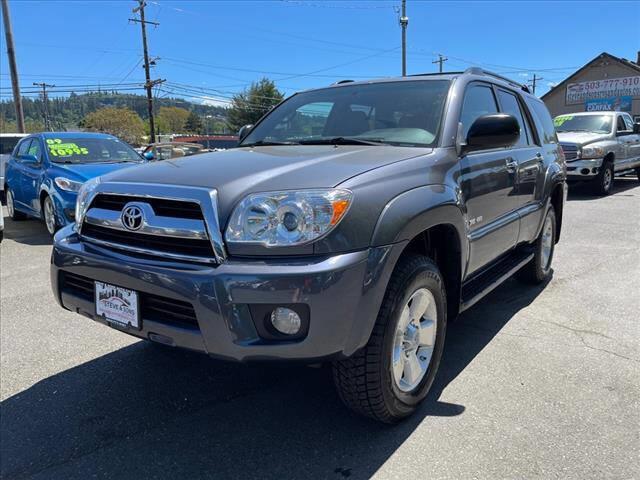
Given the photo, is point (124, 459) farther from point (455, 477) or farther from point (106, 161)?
point (106, 161)

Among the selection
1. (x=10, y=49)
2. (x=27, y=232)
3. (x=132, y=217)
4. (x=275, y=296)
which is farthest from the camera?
(x=10, y=49)

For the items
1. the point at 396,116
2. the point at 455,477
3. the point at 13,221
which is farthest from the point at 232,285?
the point at 13,221

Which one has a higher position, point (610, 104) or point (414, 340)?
point (610, 104)

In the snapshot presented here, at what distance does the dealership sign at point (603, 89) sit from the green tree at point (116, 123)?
4637cm

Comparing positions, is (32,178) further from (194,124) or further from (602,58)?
(194,124)

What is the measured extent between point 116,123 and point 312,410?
65.9 meters

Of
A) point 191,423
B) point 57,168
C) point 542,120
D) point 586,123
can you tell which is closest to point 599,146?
point 586,123

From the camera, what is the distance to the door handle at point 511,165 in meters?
3.63

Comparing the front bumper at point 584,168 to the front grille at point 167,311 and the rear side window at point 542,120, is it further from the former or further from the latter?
the front grille at point 167,311

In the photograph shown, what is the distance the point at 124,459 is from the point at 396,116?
2445 mm

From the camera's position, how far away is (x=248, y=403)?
2.83m

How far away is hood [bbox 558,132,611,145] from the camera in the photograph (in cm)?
1127

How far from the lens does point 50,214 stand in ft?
24.3

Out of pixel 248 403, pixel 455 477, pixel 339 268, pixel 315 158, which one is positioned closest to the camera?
pixel 339 268
